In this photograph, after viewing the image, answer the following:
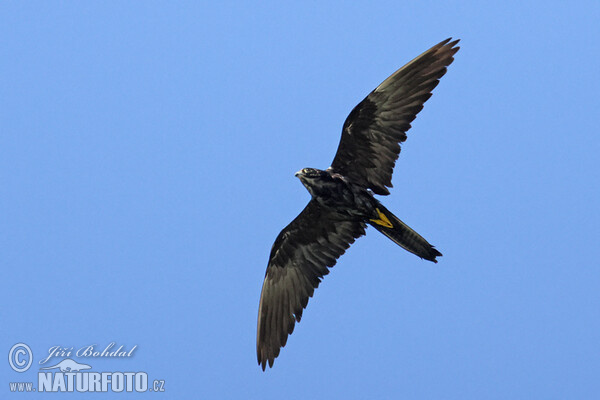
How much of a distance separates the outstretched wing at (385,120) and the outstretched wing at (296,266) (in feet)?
3.43

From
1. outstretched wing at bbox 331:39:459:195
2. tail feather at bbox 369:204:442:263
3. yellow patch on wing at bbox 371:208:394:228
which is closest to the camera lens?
tail feather at bbox 369:204:442:263

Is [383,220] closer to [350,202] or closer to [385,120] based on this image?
[350,202]

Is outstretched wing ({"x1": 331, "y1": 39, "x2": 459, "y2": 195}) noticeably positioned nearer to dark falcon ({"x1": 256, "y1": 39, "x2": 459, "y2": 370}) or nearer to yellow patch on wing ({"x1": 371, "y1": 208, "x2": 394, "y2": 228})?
dark falcon ({"x1": 256, "y1": 39, "x2": 459, "y2": 370})

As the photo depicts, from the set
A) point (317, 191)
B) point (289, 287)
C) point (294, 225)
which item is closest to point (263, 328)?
point (289, 287)

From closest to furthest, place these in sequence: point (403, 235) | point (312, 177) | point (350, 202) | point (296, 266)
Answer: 1. point (403, 235)
2. point (312, 177)
3. point (350, 202)
4. point (296, 266)

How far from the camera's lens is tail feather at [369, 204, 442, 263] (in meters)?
12.8

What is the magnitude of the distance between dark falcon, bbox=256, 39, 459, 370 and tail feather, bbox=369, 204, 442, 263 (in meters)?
0.02

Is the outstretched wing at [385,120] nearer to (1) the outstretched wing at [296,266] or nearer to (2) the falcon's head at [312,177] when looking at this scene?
(2) the falcon's head at [312,177]

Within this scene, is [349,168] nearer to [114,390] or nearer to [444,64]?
[444,64]

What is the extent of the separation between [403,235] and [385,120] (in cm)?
195

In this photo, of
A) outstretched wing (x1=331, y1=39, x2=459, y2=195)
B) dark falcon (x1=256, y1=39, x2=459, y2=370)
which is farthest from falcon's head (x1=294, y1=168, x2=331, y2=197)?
outstretched wing (x1=331, y1=39, x2=459, y2=195)

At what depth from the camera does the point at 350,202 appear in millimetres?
13406

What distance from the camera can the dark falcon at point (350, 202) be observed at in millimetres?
13055

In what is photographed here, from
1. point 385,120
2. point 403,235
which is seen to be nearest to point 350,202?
point 403,235
